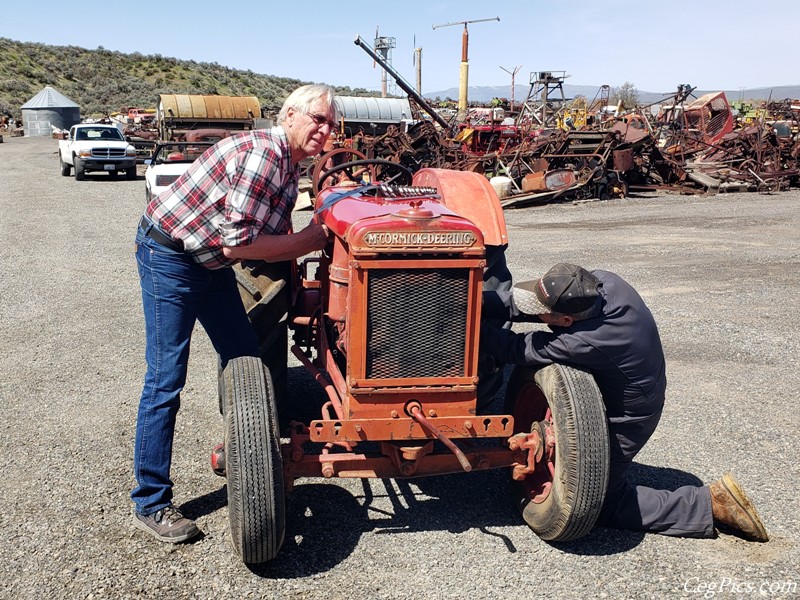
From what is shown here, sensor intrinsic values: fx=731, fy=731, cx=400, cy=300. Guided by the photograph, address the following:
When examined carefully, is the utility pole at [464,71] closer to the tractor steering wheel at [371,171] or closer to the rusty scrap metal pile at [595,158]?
the rusty scrap metal pile at [595,158]

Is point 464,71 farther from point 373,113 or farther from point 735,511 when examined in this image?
point 735,511

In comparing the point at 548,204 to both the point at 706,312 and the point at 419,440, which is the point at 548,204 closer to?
the point at 706,312

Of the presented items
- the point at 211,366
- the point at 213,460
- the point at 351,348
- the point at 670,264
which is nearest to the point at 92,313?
the point at 211,366

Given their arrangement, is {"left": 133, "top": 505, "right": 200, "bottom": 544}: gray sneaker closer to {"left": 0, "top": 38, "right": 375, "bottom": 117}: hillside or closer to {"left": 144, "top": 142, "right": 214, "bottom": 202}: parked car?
{"left": 144, "top": 142, "right": 214, "bottom": 202}: parked car

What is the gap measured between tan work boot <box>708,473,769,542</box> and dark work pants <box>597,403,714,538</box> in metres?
→ 0.04

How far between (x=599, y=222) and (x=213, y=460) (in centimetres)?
1087

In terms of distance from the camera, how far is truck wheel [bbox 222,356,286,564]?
9.34ft

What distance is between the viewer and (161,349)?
318 cm

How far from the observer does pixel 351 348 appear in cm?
305

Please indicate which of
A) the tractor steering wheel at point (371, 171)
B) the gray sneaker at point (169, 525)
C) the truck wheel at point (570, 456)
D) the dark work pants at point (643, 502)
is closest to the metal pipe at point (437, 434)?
the truck wheel at point (570, 456)

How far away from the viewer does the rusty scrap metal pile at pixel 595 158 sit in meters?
15.6

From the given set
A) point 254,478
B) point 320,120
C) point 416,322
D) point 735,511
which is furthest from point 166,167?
point 735,511

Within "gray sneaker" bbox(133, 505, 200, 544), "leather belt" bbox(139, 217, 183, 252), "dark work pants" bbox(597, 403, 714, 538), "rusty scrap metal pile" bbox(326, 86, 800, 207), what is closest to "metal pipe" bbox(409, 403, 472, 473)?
"dark work pants" bbox(597, 403, 714, 538)

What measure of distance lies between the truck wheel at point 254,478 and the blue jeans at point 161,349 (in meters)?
0.38
